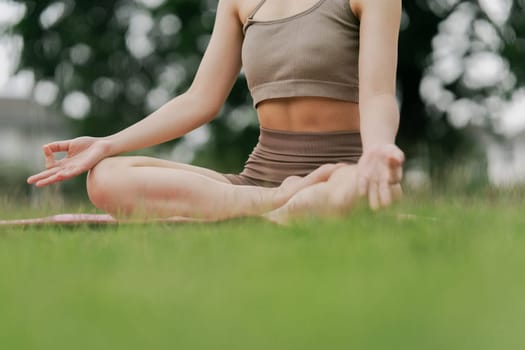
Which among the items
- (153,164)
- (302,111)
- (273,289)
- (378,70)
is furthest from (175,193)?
(273,289)

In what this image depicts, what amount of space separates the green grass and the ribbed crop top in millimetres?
1070

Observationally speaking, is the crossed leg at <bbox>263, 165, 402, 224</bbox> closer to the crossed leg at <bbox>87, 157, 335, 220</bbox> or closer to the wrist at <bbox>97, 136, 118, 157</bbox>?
the crossed leg at <bbox>87, 157, 335, 220</bbox>

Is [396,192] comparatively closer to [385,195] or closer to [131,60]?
[385,195]

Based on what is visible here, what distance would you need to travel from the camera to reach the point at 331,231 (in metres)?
2.12

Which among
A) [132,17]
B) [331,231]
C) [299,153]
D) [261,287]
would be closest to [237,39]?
[299,153]

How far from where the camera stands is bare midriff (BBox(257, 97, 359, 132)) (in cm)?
322

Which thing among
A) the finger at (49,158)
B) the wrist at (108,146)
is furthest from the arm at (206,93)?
the finger at (49,158)

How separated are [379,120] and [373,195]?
0.48 metres

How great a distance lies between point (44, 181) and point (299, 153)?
1.06 m

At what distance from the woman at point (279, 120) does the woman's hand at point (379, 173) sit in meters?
0.26

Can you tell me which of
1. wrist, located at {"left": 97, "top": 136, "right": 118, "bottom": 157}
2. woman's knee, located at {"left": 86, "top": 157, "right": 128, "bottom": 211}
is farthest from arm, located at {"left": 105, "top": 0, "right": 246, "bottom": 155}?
woman's knee, located at {"left": 86, "top": 157, "right": 128, "bottom": 211}

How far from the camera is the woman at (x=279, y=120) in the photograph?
2.94 metres

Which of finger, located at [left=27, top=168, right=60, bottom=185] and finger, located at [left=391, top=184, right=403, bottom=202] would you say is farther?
finger, located at [left=27, top=168, right=60, bottom=185]

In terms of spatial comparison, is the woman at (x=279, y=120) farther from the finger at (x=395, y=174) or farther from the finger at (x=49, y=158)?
the finger at (x=395, y=174)
